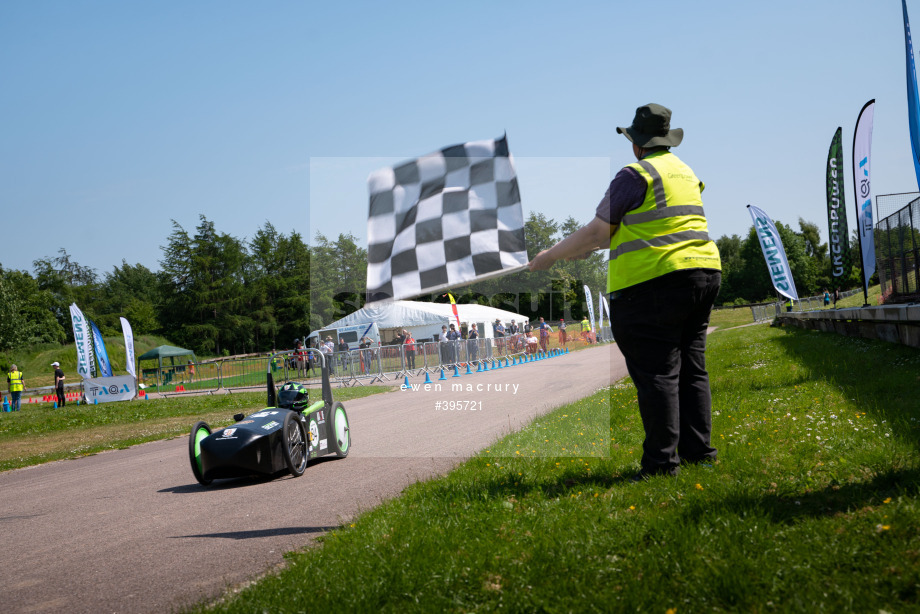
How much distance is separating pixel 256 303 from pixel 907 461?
77982 mm

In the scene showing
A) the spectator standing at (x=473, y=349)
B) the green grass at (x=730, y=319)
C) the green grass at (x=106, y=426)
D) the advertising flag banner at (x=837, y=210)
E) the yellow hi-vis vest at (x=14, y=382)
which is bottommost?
the green grass at (x=730, y=319)

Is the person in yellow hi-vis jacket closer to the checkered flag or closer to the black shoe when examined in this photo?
the black shoe

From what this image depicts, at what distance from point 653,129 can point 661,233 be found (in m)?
0.73

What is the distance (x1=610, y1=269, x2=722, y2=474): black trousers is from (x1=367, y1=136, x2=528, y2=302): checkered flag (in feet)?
2.69

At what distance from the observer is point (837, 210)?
19.8 metres

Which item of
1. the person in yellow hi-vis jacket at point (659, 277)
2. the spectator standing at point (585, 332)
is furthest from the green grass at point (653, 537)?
the spectator standing at point (585, 332)

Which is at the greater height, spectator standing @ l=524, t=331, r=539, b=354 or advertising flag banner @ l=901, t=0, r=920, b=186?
advertising flag banner @ l=901, t=0, r=920, b=186

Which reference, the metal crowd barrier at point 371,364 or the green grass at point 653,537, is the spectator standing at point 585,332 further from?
the green grass at point 653,537

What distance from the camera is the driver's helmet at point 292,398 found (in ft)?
23.2

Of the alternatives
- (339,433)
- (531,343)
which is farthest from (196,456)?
(531,343)

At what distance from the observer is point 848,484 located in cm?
322

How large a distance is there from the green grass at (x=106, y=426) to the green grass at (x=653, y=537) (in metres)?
9.14

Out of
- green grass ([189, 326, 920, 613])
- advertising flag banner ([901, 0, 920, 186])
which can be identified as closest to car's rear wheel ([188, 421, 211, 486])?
green grass ([189, 326, 920, 613])

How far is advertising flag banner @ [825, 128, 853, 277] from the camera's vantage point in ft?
64.3
